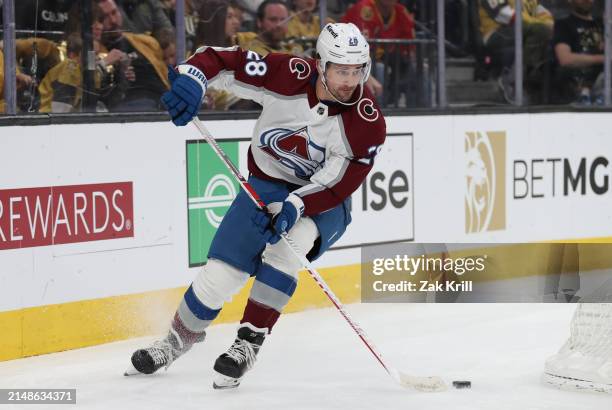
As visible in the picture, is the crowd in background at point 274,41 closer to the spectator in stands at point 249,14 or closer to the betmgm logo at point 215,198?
the spectator in stands at point 249,14

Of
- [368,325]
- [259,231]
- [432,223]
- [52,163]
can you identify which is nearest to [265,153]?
[259,231]

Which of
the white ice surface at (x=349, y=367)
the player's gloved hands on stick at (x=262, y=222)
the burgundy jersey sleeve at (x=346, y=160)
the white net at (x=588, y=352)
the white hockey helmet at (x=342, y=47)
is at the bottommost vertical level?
the white ice surface at (x=349, y=367)

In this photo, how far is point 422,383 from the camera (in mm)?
3721

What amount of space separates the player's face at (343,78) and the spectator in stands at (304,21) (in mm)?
1715

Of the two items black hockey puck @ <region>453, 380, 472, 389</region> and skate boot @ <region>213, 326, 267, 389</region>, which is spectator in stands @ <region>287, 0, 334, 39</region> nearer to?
skate boot @ <region>213, 326, 267, 389</region>

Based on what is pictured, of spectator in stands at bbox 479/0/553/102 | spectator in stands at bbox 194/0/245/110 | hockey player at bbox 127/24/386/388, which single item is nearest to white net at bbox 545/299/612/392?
hockey player at bbox 127/24/386/388

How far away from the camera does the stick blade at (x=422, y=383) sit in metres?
3.72

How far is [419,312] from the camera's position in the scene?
5.28 metres

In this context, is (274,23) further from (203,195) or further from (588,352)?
(588,352)

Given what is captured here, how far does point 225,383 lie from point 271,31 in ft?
6.61

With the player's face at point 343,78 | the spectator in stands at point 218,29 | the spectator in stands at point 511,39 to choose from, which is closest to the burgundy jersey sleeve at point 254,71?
the player's face at point 343,78

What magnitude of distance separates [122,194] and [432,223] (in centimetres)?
183

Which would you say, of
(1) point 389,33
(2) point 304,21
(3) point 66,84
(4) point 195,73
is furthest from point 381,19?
(4) point 195,73

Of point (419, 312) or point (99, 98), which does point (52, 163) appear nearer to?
point (99, 98)
